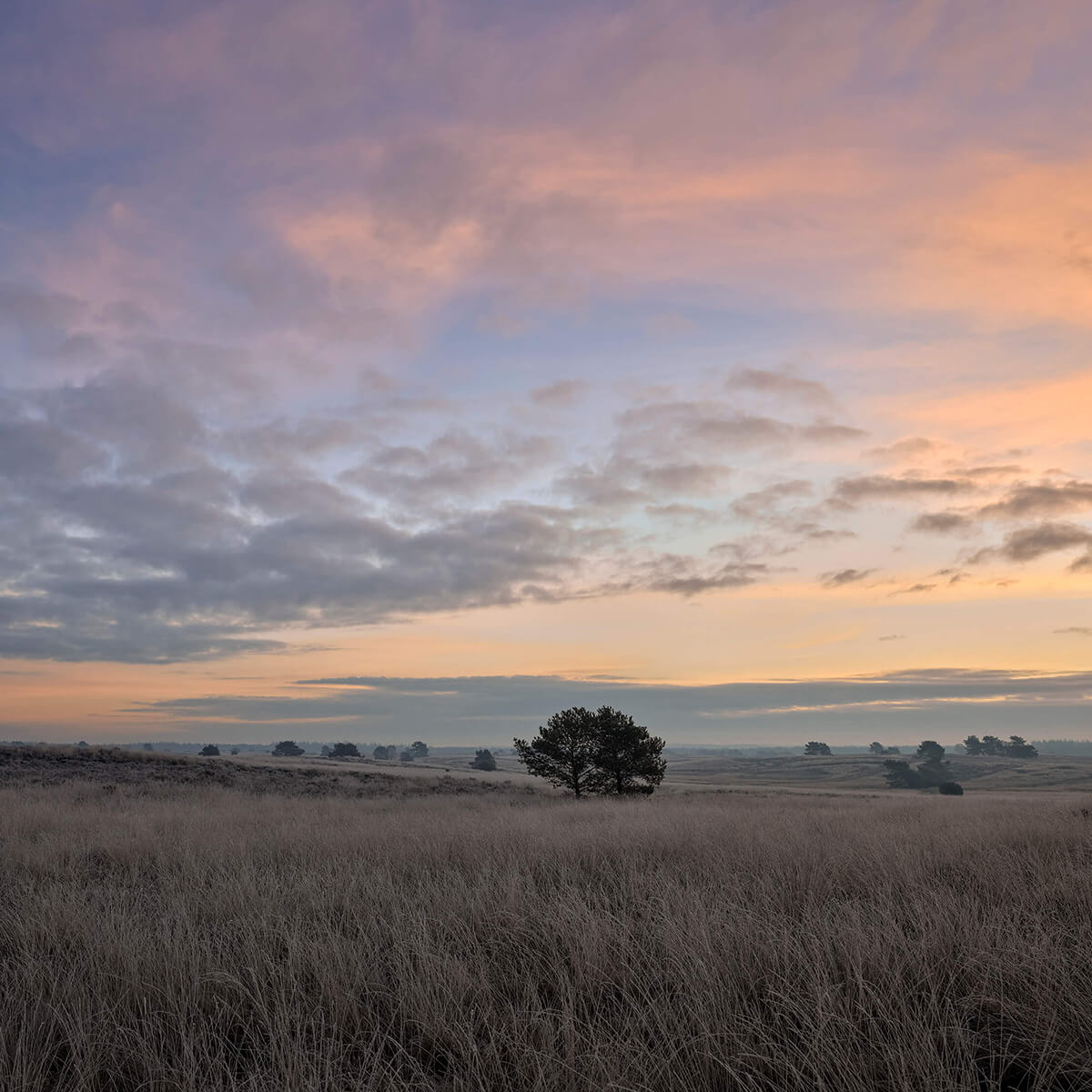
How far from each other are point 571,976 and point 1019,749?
759 feet

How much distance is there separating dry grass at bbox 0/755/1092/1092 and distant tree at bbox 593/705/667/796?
105 ft

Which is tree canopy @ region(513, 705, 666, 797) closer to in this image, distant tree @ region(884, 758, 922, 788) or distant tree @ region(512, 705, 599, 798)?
distant tree @ region(512, 705, 599, 798)

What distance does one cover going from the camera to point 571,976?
489 centimetres

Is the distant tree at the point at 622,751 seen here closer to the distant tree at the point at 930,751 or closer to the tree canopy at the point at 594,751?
the tree canopy at the point at 594,751

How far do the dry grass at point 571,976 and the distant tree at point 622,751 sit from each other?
32062 mm

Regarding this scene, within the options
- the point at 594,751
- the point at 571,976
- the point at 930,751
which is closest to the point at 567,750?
the point at 594,751

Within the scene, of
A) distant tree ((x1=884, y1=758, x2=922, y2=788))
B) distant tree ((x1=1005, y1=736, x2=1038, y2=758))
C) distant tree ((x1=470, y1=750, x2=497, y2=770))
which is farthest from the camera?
distant tree ((x1=1005, y1=736, x2=1038, y2=758))

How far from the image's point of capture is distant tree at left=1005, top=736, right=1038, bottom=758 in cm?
18575

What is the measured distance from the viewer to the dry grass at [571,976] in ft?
11.6

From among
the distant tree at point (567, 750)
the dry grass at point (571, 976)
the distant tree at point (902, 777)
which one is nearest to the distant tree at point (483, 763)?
the distant tree at point (902, 777)

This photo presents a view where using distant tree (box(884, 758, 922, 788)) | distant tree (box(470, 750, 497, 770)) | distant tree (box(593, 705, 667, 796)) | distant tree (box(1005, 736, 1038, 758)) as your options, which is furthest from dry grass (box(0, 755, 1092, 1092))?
distant tree (box(1005, 736, 1038, 758))

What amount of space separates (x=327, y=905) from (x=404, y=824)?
344 inches

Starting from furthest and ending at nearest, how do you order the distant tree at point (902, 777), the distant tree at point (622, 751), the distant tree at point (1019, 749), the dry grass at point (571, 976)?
the distant tree at point (1019, 749) → the distant tree at point (902, 777) → the distant tree at point (622, 751) → the dry grass at point (571, 976)

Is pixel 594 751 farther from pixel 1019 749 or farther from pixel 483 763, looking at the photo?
pixel 1019 749
